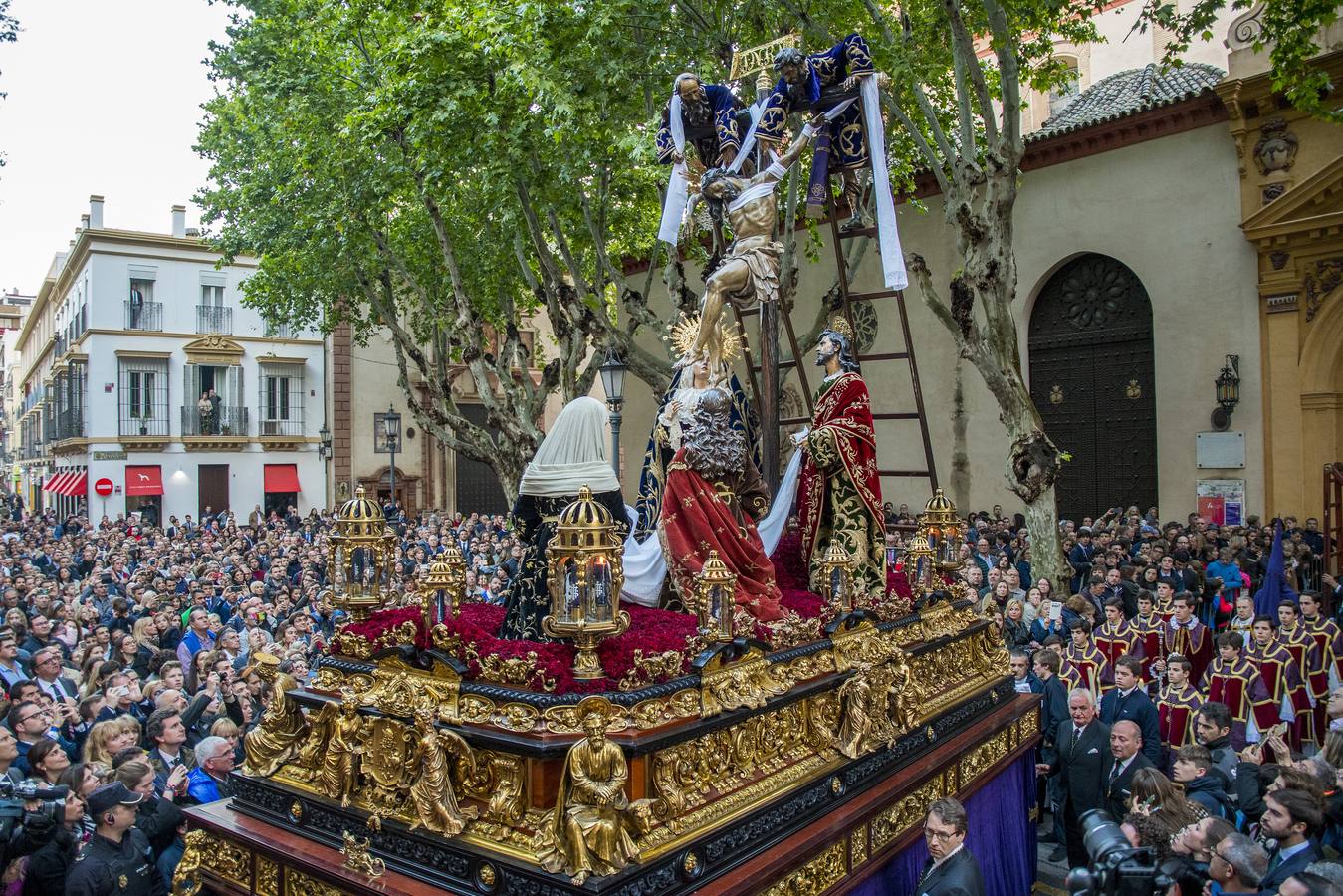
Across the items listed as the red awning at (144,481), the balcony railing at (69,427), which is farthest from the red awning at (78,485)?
the red awning at (144,481)

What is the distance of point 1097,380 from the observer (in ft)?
65.8

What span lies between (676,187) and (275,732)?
16.1 feet

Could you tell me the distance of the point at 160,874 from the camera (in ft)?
17.3

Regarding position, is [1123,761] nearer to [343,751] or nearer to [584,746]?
[584,746]

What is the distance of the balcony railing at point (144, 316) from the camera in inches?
1299

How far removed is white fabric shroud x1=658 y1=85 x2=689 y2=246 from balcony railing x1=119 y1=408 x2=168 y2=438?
102ft

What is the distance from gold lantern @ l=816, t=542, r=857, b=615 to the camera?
5953 millimetres

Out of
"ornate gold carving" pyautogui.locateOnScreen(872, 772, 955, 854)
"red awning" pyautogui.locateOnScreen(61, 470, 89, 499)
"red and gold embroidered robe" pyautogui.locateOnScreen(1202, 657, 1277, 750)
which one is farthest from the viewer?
"red awning" pyautogui.locateOnScreen(61, 470, 89, 499)

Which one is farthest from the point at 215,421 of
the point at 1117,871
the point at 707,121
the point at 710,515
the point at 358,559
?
the point at 1117,871

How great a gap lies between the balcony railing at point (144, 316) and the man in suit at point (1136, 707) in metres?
34.6

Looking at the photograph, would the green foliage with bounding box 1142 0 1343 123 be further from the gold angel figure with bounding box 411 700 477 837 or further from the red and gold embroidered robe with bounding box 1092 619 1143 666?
the gold angel figure with bounding box 411 700 477 837

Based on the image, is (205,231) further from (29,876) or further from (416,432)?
(29,876)

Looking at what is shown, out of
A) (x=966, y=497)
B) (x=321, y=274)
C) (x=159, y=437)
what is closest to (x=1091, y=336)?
(x=966, y=497)

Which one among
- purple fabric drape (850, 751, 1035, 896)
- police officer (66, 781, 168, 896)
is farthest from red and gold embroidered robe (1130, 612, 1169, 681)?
police officer (66, 781, 168, 896)
